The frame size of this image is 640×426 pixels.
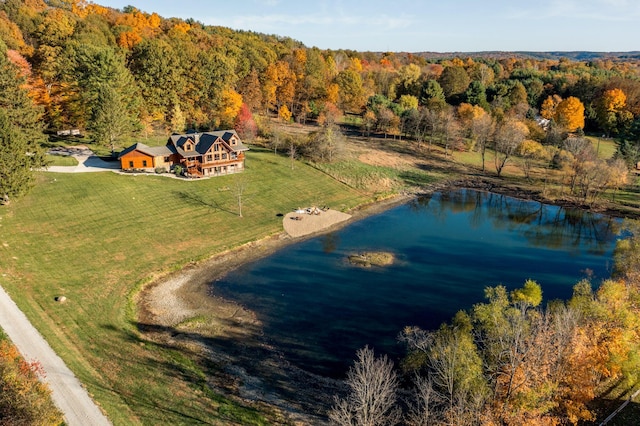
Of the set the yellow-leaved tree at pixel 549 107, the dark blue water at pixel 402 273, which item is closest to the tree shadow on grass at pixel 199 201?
the dark blue water at pixel 402 273

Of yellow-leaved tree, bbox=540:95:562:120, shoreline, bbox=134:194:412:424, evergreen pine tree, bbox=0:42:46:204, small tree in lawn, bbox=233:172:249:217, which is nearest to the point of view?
shoreline, bbox=134:194:412:424

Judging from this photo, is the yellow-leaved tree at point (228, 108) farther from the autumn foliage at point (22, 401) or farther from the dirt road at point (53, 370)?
the autumn foliage at point (22, 401)

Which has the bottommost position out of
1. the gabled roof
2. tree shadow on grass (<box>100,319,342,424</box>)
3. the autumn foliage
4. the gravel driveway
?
tree shadow on grass (<box>100,319,342,424</box>)

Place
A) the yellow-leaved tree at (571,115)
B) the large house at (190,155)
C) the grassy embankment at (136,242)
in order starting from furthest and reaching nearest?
the yellow-leaved tree at (571,115)
the large house at (190,155)
the grassy embankment at (136,242)

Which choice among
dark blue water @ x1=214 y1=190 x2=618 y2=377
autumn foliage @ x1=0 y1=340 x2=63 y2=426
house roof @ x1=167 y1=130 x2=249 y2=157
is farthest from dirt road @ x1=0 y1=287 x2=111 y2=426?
house roof @ x1=167 y1=130 x2=249 y2=157

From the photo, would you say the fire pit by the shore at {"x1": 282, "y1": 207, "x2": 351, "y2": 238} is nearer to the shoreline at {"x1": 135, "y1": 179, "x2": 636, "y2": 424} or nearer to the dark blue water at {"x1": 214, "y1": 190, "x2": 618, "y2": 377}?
the dark blue water at {"x1": 214, "y1": 190, "x2": 618, "y2": 377}

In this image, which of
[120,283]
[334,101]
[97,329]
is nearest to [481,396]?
[97,329]

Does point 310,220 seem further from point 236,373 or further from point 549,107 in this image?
point 549,107
